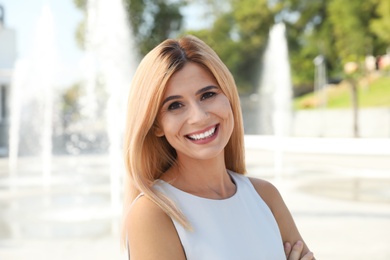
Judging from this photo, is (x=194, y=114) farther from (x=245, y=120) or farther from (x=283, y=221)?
(x=245, y=120)

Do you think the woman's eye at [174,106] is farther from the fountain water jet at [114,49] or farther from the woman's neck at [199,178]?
the fountain water jet at [114,49]

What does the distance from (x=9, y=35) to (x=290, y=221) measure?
29201 millimetres

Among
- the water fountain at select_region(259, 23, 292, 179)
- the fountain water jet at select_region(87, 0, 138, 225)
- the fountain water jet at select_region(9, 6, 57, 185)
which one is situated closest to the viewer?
the fountain water jet at select_region(9, 6, 57, 185)

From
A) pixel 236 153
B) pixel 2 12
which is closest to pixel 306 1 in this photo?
pixel 2 12

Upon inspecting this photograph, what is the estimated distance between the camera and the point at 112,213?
760 cm

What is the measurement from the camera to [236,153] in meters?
1.83

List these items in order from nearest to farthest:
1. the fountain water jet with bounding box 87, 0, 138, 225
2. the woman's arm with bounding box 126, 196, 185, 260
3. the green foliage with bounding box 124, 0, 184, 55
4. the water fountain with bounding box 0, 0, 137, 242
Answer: the woman's arm with bounding box 126, 196, 185, 260
the water fountain with bounding box 0, 0, 137, 242
the fountain water jet with bounding box 87, 0, 138, 225
the green foliage with bounding box 124, 0, 184, 55

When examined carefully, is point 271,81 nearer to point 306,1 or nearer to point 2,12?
point 306,1

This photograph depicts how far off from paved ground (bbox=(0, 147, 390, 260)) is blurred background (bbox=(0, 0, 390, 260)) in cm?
2

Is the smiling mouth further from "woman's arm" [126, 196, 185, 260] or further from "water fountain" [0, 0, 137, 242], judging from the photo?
"water fountain" [0, 0, 137, 242]

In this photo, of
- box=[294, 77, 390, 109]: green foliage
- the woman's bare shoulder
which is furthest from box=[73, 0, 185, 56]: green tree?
the woman's bare shoulder

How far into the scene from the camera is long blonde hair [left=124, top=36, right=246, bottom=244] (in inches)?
60.1

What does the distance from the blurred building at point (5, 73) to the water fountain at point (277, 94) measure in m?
12.4

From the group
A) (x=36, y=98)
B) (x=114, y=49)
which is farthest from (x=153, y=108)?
(x=36, y=98)
